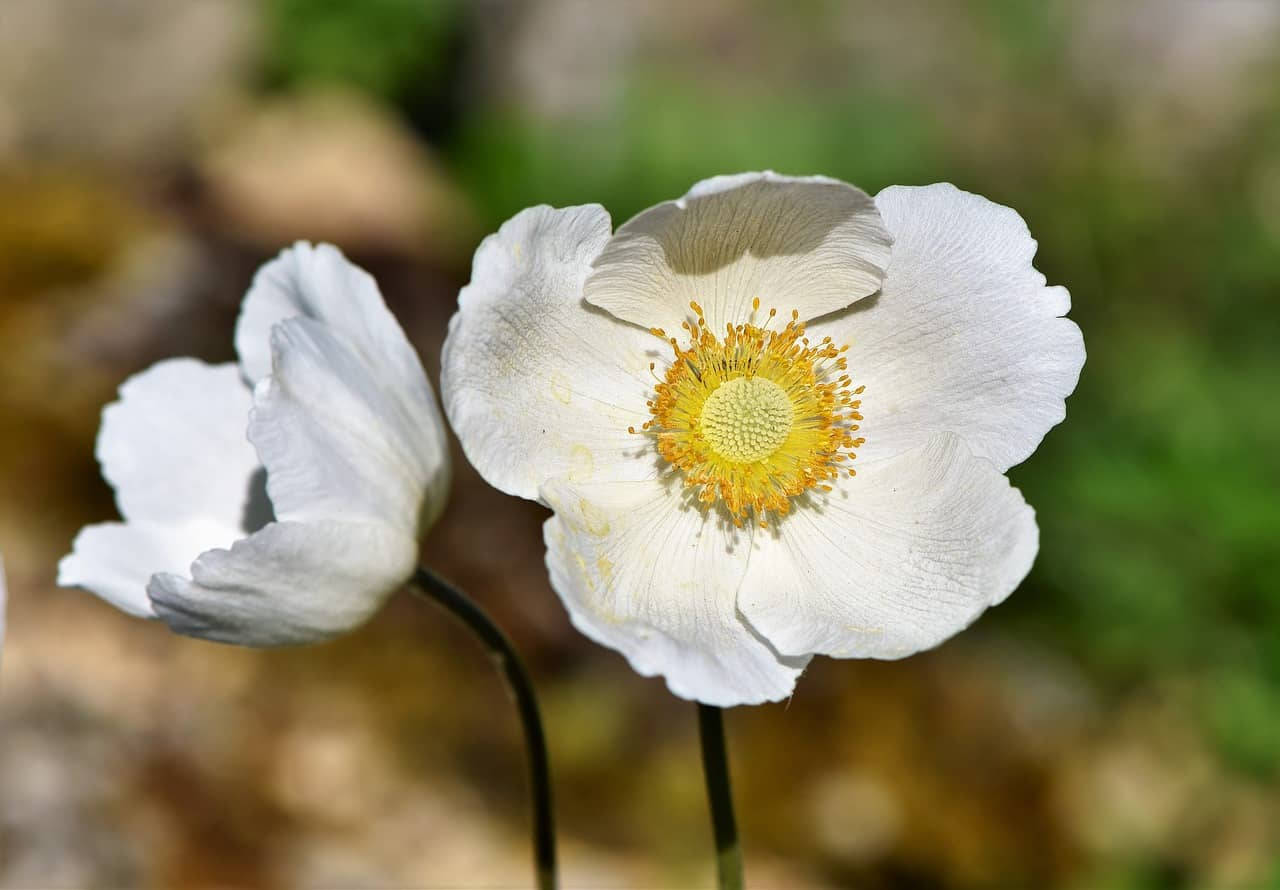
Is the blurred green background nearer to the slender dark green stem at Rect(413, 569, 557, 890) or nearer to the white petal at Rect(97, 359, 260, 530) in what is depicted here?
the white petal at Rect(97, 359, 260, 530)

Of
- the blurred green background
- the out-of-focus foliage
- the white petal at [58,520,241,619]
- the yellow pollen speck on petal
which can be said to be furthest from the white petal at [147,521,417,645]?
the out-of-focus foliage

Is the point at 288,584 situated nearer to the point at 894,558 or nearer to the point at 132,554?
the point at 132,554

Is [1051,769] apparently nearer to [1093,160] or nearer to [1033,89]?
[1093,160]

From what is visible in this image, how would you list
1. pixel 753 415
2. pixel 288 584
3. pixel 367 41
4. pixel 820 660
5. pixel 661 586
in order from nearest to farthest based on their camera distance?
pixel 288 584
pixel 661 586
pixel 753 415
pixel 820 660
pixel 367 41

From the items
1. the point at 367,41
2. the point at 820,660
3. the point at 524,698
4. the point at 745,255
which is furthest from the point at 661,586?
the point at 367,41

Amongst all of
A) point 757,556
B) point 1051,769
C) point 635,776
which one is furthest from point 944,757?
point 757,556

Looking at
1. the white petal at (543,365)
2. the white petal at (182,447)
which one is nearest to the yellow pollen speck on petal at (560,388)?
the white petal at (543,365)
